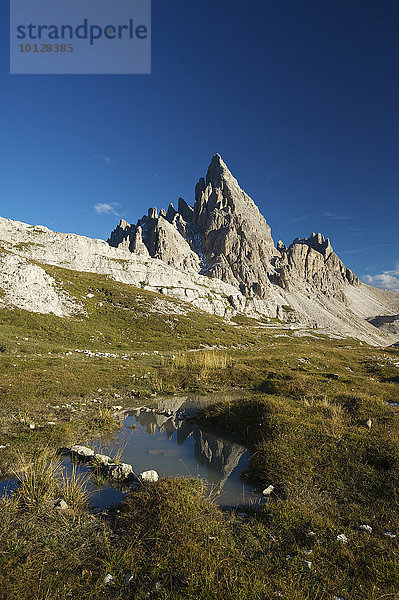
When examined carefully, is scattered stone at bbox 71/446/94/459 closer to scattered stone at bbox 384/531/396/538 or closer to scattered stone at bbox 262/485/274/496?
scattered stone at bbox 262/485/274/496

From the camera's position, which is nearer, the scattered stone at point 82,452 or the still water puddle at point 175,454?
the still water puddle at point 175,454

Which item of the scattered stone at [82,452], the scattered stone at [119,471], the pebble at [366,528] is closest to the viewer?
the pebble at [366,528]

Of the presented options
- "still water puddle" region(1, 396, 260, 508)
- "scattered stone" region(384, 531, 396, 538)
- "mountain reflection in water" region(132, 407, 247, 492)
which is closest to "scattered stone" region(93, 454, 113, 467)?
"still water puddle" region(1, 396, 260, 508)

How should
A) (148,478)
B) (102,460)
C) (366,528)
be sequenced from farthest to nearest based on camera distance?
1. (102,460)
2. (148,478)
3. (366,528)

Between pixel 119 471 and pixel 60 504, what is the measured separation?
2391 millimetres

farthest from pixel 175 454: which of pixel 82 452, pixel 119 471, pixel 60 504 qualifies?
pixel 60 504

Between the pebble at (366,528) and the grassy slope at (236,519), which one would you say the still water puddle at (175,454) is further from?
the pebble at (366,528)

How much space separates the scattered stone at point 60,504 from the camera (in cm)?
745

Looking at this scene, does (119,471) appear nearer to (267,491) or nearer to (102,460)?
(102,460)

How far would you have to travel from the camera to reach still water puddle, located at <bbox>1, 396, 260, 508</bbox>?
910cm

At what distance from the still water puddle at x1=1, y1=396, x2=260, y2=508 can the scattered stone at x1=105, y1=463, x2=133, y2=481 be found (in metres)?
0.38

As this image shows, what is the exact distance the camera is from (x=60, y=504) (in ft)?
25.0

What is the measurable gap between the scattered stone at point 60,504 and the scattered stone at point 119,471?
2149 millimetres

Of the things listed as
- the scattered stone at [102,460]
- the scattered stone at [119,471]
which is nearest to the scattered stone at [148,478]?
the scattered stone at [119,471]
